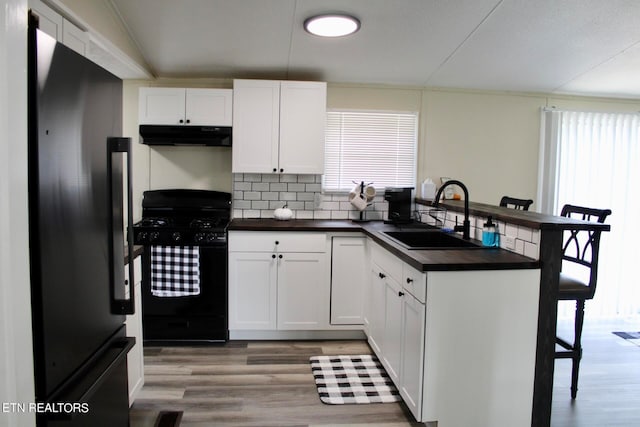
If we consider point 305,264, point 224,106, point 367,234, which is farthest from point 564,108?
point 224,106

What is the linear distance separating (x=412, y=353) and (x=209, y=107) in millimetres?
2588

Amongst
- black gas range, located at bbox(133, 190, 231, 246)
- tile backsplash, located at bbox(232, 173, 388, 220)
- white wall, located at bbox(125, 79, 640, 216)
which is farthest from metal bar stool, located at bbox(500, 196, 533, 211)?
black gas range, located at bbox(133, 190, 231, 246)

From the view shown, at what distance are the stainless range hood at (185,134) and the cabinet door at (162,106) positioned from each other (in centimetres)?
6

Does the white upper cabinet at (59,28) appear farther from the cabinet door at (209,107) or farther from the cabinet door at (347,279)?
the cabinet door at (347,279)

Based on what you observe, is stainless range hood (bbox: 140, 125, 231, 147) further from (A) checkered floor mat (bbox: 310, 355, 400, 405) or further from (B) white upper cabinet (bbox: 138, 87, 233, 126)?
(A) checkered floor mat (bbox: 310, 355, 400, 405)

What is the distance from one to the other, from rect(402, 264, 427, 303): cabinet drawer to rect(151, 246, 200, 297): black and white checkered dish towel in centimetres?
172

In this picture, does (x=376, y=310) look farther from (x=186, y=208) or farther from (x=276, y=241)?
(x=186, y=208)

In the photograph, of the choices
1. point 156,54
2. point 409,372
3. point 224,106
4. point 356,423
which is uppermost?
point 156,54

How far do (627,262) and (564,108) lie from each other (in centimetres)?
169

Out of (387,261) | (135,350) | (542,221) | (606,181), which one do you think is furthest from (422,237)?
(606,181)

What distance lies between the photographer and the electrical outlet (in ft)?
7.93

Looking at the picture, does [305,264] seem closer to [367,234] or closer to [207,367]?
[367,234]

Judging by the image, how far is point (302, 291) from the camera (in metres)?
3.52

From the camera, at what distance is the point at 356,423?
7.87 ft
